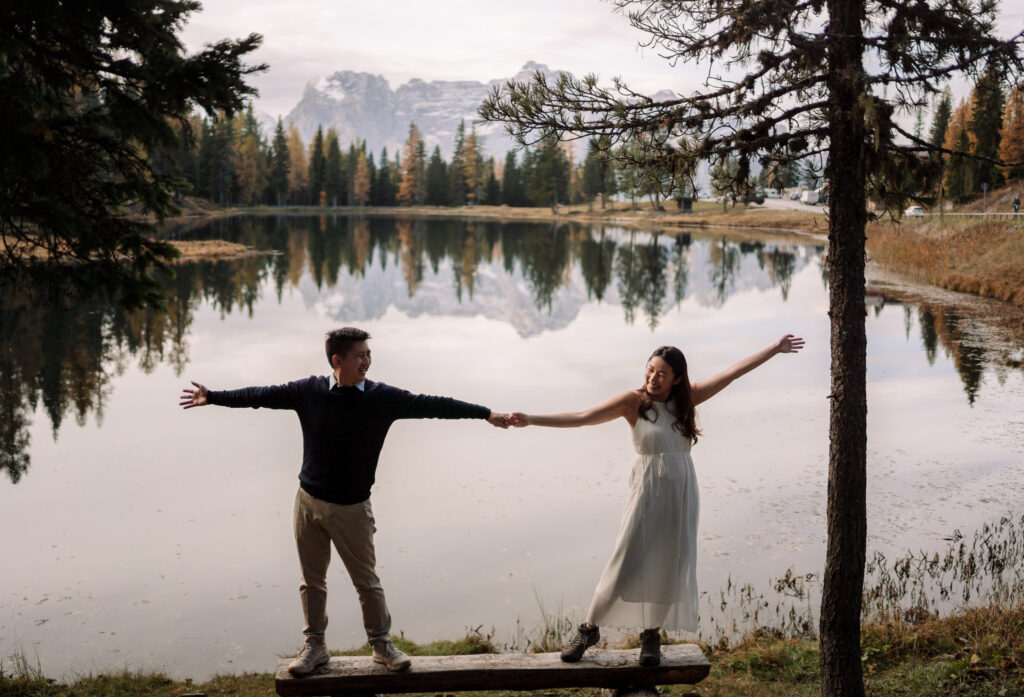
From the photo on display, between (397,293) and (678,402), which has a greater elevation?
(678,402)

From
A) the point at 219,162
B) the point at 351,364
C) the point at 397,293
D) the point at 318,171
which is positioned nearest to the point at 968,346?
the point at 351,364

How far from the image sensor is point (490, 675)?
5.52m

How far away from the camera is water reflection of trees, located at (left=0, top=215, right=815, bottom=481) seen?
19.1 metres

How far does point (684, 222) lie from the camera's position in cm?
9912

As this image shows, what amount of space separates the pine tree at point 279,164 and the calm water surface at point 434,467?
90.2 metres

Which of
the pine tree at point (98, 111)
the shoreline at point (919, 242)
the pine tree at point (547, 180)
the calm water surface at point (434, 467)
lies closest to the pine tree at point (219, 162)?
the shoreline at point (919, 242)

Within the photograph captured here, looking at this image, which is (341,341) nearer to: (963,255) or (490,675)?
(490,675)

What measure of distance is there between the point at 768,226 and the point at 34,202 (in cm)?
8560

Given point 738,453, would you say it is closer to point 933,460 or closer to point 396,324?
point 933,460

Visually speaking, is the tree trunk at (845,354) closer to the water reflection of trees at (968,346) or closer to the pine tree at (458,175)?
the water reflection of trees at (968,346)

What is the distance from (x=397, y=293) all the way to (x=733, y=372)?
1349 inches

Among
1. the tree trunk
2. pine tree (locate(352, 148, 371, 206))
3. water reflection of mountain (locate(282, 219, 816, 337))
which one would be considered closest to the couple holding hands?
the tree trunk

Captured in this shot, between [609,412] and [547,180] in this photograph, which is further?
[547,180]

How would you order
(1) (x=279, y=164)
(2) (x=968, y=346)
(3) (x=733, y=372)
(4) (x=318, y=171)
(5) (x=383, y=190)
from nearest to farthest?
1. (3) (x=733, y=372)
2. (2) (x=968, y=346)
3. (1) (x=279, y=164)
4. (4) (x=318, y=171)
5. (5) (x=383, y=190)
